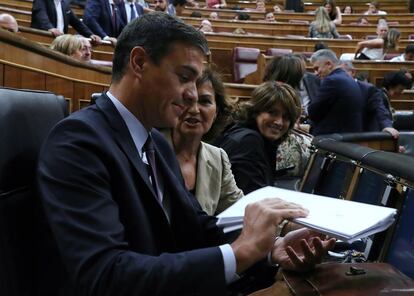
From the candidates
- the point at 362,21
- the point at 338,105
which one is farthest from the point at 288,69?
the point at 362,21

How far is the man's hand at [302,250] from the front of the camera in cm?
89

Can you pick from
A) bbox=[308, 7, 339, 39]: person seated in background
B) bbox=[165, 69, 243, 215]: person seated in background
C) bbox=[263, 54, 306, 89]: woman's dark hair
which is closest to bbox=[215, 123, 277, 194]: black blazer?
bbox=[165, 69, 243, 215]: person seated in background

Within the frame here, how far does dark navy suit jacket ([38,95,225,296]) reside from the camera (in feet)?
2.14

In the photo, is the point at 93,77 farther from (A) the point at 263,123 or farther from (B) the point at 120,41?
(B) the point at 120,41

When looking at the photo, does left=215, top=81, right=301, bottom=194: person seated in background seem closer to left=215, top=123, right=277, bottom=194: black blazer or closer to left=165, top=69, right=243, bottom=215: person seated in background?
left=215, top=123, right=277, bottom=194: black blazer

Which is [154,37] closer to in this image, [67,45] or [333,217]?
[333,217]

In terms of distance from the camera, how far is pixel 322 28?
6.49 meters

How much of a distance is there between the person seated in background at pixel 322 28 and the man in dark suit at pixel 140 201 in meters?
5.89

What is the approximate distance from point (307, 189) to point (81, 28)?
2.48 meters

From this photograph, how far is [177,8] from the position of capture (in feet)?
21.6

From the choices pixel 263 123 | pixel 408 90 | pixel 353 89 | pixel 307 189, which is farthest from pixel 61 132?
pixel 408 90

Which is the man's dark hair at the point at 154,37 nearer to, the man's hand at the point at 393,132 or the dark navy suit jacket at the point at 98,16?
the man's hand at the point at 393,132

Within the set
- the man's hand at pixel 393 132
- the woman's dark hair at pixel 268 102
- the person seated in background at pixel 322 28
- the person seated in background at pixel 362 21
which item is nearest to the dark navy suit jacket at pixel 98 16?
the man's hand at pixel 393 132

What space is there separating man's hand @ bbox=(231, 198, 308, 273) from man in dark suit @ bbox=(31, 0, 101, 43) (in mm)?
3176
